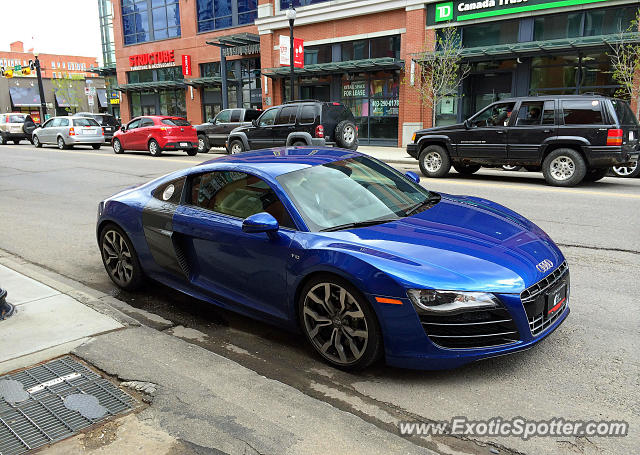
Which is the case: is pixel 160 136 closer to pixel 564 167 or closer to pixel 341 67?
pixel 341 67

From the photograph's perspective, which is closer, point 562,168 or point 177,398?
point 177,398

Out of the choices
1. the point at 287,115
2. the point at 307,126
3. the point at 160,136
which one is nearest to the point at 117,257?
the point at 307,126

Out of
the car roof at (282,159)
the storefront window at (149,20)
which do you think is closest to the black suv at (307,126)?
the car roof at (282,159)

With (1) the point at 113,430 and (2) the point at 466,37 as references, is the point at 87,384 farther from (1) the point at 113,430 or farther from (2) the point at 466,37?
(2) the point at 466,37

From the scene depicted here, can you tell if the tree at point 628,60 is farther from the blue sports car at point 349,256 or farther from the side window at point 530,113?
the blue sports car at point 349,256

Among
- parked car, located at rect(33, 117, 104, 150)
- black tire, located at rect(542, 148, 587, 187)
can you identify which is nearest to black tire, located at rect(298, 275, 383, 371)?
black tire, located at rect(542, 148, 587, 187)

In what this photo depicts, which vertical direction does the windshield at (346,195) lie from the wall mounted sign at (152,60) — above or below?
below

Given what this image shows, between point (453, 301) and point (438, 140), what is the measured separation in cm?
1033

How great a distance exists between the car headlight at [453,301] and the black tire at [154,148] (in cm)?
1902

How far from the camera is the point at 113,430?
278cm

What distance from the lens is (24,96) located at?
233ft

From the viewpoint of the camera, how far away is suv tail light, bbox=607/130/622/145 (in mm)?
10406

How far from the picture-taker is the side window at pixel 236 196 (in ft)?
12.7

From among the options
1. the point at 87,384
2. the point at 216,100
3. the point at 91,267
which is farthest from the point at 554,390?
the point at 216,100
